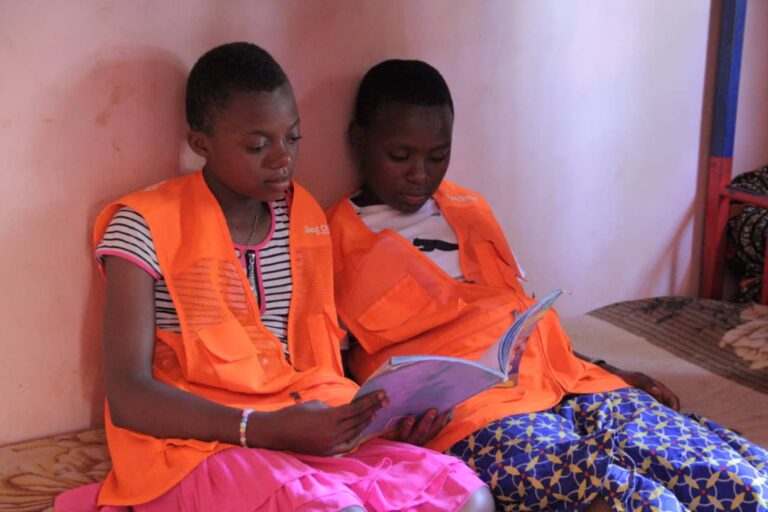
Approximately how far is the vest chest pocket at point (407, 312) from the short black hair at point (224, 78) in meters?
0.51

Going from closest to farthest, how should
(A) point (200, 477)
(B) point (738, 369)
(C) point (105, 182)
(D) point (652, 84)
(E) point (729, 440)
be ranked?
(A) point (200, 477), (E) point (729, 440), (C) point (105, 182), (B) point (738, 369), (D) point (652, 84)

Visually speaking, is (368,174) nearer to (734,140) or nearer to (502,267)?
(502,267)

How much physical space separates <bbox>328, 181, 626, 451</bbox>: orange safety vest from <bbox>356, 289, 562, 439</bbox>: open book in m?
0.18

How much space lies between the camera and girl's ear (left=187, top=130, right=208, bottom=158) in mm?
1544

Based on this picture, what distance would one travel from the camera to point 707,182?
8.32 feet

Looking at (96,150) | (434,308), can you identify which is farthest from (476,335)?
(96,150)

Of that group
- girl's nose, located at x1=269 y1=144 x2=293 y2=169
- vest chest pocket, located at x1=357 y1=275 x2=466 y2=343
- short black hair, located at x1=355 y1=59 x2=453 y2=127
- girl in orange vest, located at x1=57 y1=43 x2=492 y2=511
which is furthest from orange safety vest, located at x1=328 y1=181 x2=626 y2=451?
girl's nose, located at x1=269 y1=144 x2=293 y2=169

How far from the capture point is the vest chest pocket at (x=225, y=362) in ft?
4.85

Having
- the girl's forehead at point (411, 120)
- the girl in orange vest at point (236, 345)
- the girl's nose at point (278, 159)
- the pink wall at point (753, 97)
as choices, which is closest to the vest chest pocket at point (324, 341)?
the girl in orange vest at point (236, 345)

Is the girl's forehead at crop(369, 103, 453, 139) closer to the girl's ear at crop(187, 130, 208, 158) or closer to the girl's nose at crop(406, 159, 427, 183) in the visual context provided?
the girl's nose at crop(406, 159, 427, 183)

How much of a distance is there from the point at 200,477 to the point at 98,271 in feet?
1.81

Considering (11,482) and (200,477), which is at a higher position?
(200,477)

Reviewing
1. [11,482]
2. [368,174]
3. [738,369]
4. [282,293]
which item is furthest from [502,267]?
[11,482]

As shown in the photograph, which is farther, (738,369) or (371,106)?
(738,369)
